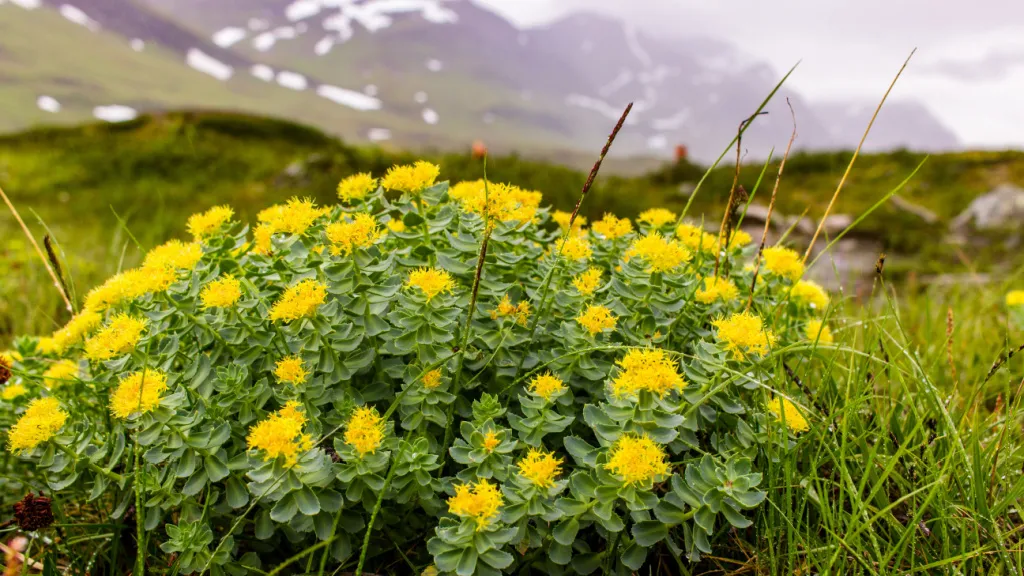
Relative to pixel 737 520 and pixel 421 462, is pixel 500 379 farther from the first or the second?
pixel 737 520

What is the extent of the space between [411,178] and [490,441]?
2.40 ft

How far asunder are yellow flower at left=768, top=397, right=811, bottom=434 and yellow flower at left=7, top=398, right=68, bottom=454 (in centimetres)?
168

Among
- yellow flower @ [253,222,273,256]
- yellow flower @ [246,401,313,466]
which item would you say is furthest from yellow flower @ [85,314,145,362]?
yellow flower @ [246,401,313,466]

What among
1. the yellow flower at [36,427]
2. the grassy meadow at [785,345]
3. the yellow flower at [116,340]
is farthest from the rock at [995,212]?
the yellow flower at [36,427]

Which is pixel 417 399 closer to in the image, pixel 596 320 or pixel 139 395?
pixel 596 320

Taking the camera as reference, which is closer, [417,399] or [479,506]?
[479,506]

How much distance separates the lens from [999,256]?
7.49 meters

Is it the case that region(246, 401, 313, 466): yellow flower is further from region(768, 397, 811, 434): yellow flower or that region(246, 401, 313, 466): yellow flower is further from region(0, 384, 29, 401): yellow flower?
region(0, 384, 29, 401): yellow flower

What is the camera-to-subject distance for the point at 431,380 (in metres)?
1.34

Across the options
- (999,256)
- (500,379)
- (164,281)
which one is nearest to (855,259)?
(999,256)

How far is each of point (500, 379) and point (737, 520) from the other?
639 millimetres

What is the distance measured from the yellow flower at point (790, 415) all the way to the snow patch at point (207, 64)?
218 metres

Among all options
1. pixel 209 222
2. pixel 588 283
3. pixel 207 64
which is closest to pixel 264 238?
pixel 209 222

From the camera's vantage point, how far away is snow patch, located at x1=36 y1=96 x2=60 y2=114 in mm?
132625
